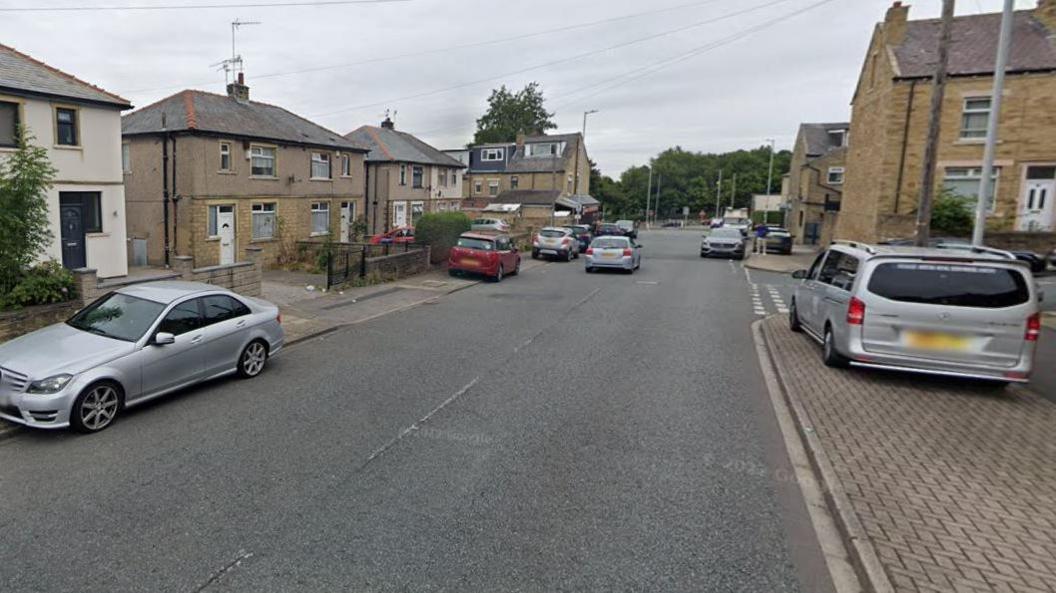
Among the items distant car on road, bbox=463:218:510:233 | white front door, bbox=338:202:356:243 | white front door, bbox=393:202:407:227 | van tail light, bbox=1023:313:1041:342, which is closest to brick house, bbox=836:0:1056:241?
distant car on road, bbox=463:218:510:233

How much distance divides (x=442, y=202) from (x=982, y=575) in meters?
38.9

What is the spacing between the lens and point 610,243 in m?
23.9

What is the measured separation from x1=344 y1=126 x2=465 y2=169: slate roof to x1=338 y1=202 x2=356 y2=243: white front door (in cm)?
547

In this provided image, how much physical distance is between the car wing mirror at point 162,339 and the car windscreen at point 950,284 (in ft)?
29.3

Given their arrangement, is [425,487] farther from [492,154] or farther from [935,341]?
[492,154]

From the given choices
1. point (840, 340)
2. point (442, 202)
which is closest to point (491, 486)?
point (840, 340)

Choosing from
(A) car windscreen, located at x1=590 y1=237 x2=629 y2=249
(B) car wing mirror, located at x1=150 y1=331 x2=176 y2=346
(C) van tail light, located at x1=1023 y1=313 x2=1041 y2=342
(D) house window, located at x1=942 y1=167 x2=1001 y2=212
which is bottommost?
(B) car wing mirror, located at x1=150 y1=331 x2=176 y2=346

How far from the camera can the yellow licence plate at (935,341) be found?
303 inches

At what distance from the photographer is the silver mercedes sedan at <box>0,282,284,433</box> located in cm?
632

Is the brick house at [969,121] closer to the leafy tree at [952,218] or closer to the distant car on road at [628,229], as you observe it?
the leafy tree at [952,218]

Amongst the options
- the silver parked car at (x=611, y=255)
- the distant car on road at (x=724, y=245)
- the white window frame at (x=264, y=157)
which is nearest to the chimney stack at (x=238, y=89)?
the white window frame at (x=264, y=157)

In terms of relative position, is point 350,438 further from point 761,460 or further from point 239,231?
point 239,231

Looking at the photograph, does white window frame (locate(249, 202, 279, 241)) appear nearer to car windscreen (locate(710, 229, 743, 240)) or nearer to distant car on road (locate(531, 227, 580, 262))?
distant car on road (locate(531, 227, 580, 262))

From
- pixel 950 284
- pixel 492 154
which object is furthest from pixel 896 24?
pixel 492 154
